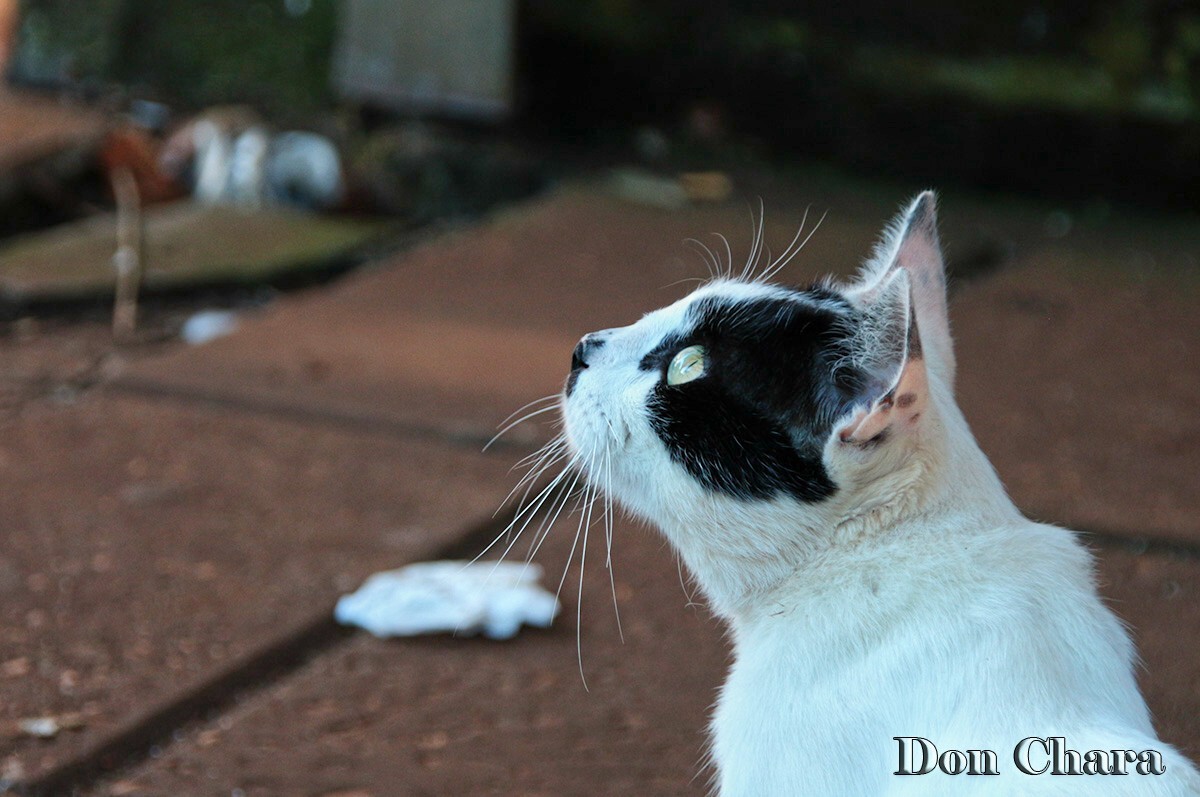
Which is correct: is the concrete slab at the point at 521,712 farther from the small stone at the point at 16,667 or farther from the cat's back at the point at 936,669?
the cat's back at the point at 936,669

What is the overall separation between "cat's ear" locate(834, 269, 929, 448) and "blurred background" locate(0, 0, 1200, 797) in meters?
0.94

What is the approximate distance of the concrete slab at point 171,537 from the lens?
303cm

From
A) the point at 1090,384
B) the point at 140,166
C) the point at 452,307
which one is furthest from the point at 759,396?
the point at 140,166

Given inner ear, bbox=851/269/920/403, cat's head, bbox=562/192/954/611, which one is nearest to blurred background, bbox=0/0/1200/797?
cat's head, bbox=562/192/954/611

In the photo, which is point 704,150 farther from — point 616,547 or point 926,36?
point 616,547

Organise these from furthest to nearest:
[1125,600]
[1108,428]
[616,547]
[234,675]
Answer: [1108,428]
[616,547]
[1125,600]
[234,675]

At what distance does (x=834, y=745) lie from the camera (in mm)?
1999

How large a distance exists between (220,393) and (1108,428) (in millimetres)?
2592

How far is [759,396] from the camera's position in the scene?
2188 millimetres

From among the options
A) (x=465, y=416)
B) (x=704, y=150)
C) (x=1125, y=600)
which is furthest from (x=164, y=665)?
(x=704, y=150)

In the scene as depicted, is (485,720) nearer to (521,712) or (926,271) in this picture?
(521,712)

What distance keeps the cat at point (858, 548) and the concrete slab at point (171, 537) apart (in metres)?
1.23

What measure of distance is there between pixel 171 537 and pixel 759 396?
6.39 feet

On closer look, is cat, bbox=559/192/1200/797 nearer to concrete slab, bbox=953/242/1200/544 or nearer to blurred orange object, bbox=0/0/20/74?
concrete slab, bbox=953/242/1200/544
